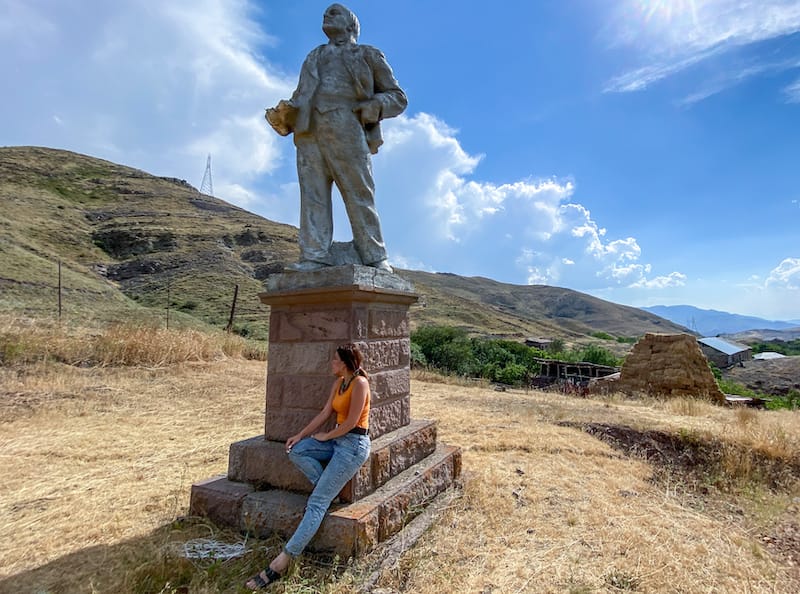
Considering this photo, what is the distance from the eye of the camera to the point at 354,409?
2670 millimetres

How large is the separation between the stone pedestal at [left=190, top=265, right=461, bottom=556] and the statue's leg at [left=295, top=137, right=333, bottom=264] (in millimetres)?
436

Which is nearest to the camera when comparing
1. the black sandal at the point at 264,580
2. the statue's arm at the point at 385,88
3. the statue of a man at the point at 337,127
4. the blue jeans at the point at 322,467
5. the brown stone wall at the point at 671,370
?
the black sandal at the point at 264,580

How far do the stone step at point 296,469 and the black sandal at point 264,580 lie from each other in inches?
22.8

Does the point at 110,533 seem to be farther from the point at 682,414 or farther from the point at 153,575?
the point at 682,414

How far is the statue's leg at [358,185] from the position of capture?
3658mm

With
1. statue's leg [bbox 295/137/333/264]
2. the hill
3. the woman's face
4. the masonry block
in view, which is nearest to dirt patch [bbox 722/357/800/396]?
the hill

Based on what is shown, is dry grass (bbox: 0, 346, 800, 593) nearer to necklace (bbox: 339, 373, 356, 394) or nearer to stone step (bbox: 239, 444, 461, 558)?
stone step (bbox: 239, 444, 461, 558)

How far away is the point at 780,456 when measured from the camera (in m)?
5.59

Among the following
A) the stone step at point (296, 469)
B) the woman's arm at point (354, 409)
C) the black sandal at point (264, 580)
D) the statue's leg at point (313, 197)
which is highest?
the statue's leg at point (313, 197)

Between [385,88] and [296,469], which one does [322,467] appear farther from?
[385,88]

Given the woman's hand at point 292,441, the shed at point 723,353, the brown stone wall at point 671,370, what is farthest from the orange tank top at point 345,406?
the shed at point 723,353

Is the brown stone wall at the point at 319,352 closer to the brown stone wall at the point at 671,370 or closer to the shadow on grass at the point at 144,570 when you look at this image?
the shadow on grass at the point at 144,570

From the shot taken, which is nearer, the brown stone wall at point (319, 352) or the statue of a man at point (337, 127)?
the brown stone wall at point (319, 352)

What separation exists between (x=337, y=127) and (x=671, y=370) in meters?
11.9
